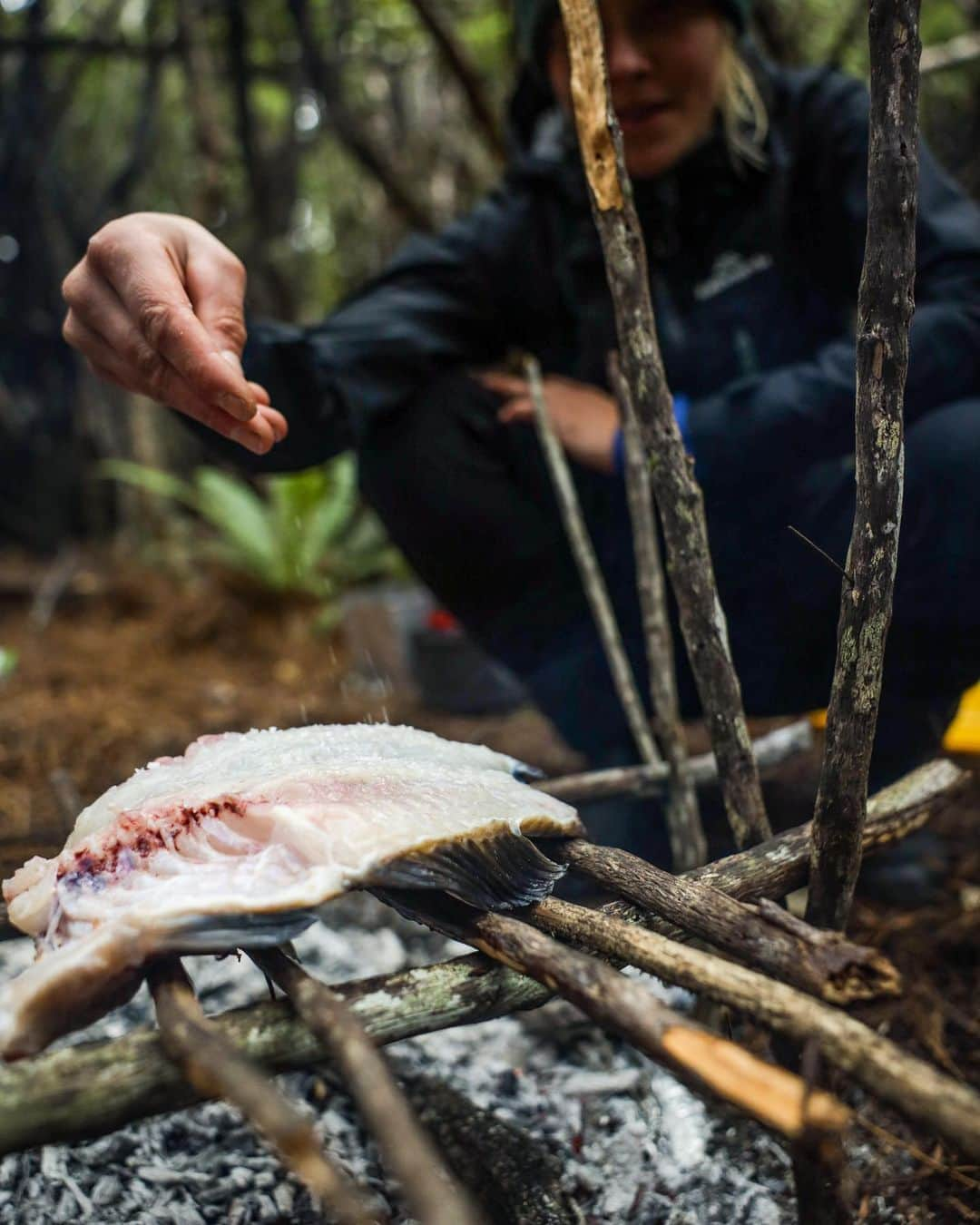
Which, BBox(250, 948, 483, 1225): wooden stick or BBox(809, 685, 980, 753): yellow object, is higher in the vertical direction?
BBox(250, 948, 483, 1225): wooden stick

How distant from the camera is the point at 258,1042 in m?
1.12

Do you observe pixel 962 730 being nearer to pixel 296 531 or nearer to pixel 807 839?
pixel 807 839

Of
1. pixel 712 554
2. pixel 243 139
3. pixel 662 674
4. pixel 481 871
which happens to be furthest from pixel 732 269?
pixel 243 139

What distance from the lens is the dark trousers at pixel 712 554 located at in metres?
2.26

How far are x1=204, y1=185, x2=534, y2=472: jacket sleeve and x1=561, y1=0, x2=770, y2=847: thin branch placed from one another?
1.17 meters

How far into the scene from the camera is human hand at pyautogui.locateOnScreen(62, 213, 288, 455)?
1.59 meters

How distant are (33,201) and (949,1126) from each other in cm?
811

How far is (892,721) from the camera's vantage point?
8.07ft

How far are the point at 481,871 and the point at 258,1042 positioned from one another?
378 mm

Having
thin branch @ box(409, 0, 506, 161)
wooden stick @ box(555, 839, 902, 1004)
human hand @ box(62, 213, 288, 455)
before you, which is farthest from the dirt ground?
thin branch @ box(409, 0, 506, 161)

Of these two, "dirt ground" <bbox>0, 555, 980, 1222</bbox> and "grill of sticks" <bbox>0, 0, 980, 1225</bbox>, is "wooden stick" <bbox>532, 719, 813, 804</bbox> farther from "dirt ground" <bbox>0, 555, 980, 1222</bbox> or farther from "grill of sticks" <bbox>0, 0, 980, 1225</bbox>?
"dirt ground" <bbox>0, 555, 980, 1222</bbox>

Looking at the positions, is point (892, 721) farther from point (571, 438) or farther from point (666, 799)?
point (571, 438)

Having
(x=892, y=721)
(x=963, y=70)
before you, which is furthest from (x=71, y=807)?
(x=963, y=70)

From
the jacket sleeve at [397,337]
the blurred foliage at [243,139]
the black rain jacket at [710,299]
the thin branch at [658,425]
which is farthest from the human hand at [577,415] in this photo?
the blurred foliage at [243,139]
